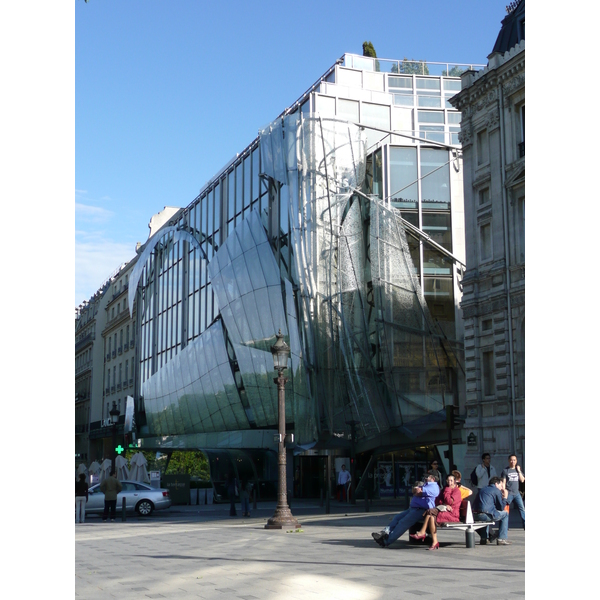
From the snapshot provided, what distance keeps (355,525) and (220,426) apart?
1240 inches

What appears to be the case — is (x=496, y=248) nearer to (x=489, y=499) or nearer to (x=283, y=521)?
(x=283, y=521)

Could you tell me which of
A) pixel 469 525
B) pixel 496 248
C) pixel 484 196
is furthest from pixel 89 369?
pixel 469 525

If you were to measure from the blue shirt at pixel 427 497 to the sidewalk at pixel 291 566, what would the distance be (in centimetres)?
79

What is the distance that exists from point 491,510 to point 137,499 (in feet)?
61.9

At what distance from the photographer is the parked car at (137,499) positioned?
32750 millimetres

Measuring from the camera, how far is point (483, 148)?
→ 3319 centimetres

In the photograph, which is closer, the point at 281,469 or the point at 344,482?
the point at 281,469

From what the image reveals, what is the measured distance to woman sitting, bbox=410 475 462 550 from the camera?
53.2ft

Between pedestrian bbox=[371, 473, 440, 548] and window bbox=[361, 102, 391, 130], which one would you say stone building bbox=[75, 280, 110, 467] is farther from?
pedestrian bbox=[371, 473, 440, 548]

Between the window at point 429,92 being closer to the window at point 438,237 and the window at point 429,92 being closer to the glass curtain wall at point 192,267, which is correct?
the glass curtain wall at point 192,267
